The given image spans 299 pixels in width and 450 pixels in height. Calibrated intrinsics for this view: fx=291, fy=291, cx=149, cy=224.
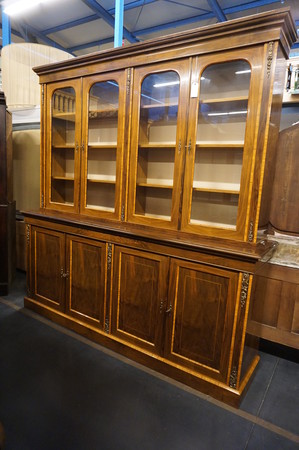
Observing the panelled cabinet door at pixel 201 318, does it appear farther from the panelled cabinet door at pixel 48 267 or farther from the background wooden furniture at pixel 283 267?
the panelled cabinet door at pixel 48 267

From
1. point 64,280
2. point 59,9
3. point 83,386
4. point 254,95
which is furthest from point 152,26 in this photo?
point 83,386

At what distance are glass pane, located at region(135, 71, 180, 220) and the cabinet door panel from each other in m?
0.52

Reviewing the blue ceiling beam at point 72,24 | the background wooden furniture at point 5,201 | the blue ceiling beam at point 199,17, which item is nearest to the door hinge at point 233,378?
the background wooden furniture at point 5,201

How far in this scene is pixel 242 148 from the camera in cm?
177

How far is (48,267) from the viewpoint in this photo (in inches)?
105

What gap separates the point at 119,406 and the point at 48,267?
1.38 metres

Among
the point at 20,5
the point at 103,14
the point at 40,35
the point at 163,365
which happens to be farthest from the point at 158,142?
the point at 40,35

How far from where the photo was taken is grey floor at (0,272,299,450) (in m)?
1.54

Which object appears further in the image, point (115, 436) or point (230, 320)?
point (230, 320)

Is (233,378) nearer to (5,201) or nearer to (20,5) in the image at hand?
(5,201)

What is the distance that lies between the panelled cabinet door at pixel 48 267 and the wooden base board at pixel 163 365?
123mm

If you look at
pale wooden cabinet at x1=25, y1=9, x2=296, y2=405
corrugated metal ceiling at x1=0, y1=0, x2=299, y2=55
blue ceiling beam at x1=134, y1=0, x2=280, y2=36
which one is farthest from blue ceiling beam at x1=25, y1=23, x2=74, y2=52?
pale wooden cabinet at x1=25, y1=9, x2=296, y2=405

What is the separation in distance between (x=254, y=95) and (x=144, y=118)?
0.81 meters

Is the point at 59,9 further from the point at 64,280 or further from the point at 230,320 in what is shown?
the point at 230,320
